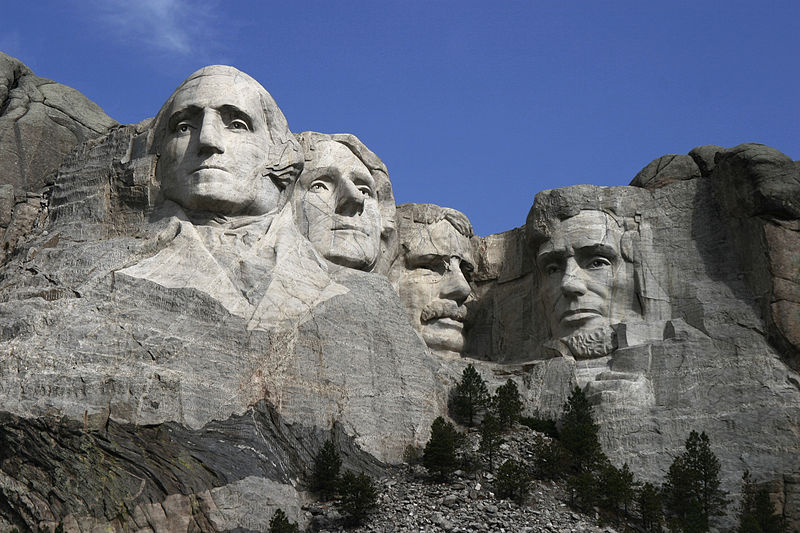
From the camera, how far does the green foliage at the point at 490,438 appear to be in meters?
23.4

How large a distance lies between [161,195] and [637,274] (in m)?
8.07

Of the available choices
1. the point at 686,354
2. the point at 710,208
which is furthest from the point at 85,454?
the point at 710,208

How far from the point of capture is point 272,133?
2547cm

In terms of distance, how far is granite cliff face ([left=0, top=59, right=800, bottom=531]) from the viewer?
69.1ft

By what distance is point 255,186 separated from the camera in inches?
973

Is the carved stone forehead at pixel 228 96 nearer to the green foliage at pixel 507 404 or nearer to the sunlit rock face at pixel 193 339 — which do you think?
the sunlit rock face at pixel 193 339

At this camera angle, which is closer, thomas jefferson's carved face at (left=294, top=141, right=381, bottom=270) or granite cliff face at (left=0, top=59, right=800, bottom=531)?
granite cliff face at (left=0, top=59, right=800, bottom=531)

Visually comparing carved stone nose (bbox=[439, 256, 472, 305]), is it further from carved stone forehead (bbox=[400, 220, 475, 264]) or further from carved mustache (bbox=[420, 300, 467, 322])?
carved stone forehead (bbox=[400, 220, 475, 264])

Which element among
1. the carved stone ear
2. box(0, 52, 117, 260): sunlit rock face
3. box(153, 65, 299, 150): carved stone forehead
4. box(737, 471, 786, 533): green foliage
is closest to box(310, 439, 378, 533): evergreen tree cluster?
box(737, 471, 786, 533): green foliage

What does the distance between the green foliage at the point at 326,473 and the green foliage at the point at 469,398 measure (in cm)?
341

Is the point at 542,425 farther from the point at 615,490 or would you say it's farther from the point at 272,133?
the point at 272,133

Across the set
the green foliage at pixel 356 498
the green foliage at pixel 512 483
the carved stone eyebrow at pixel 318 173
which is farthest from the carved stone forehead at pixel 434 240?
the green foliage at pixel 356 498

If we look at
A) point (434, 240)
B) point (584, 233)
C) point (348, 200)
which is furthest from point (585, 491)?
point (434, 240)

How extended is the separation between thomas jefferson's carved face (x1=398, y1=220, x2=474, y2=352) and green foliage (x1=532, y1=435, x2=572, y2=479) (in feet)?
14.9
